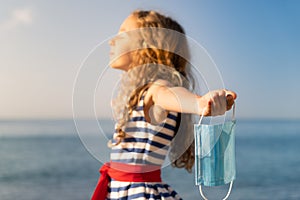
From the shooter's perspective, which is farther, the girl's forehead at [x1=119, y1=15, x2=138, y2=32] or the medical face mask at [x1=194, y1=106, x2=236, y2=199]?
the girl's forehead at [x1=119, y1=15, x2=138, y2=32]

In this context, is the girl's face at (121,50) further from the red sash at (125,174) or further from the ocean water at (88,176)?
the ocean water at (88,176)

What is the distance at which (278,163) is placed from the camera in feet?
40.6

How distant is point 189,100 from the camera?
1547mm

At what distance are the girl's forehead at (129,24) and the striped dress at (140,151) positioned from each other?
0.27 m

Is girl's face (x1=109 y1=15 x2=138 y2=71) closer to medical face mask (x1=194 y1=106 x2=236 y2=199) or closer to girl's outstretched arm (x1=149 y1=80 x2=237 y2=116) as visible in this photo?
girl's outstretched arm (x1=149 y1=80 x2=237 y2=116)

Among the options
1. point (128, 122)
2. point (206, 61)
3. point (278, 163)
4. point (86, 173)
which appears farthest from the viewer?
point (278, 163)

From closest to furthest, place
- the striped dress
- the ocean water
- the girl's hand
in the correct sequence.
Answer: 1. the girl's hand
2. the striped dress
3. the ocean water

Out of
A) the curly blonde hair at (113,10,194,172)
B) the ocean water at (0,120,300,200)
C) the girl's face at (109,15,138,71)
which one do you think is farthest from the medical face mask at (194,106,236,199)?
the ocean water at (0,120,300,200)

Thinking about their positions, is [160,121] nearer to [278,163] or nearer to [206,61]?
[206,61]

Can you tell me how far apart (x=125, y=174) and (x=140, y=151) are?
9 cm

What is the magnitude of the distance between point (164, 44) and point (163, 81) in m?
0.17

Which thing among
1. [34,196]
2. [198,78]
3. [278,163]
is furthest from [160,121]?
[278,163]

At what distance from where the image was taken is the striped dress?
1760mm

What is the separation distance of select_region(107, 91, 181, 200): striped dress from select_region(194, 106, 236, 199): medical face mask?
0.18 m
